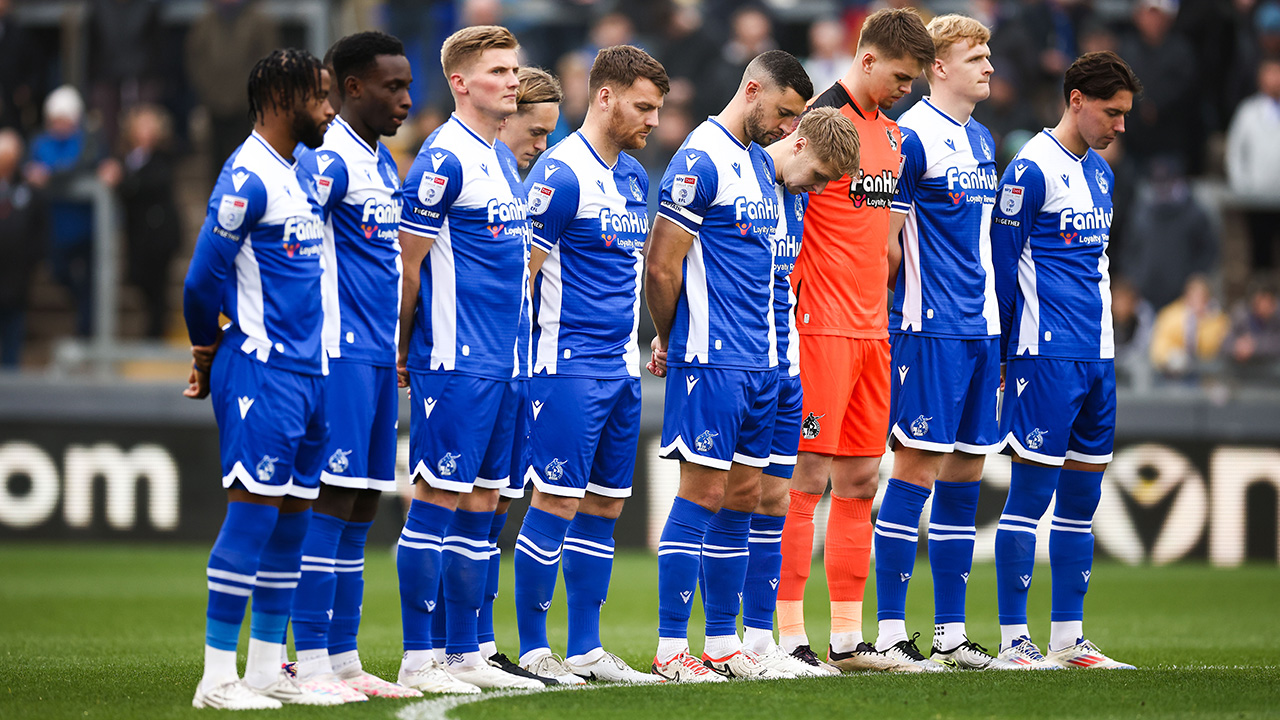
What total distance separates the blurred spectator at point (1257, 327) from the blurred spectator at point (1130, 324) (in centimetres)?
81

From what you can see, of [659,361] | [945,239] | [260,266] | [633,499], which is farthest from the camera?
[633,499]

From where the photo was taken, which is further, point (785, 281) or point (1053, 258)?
point (1053, 258)

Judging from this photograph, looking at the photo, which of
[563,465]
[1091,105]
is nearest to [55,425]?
[563,465]

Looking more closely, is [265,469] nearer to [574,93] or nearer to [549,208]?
[549,208]

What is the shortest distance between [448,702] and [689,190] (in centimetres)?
249

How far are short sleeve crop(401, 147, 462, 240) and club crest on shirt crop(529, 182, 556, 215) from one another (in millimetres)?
466

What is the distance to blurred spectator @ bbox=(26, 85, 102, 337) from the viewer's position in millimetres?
16234

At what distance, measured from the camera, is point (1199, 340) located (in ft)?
47.9

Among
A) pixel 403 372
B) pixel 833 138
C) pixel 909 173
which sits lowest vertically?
pixel 403 372

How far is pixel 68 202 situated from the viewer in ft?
54.0

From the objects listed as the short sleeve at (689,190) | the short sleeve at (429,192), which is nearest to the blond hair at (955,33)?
the short sleeve at (689,190)

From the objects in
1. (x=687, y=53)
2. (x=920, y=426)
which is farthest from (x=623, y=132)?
(x=687, y=53)

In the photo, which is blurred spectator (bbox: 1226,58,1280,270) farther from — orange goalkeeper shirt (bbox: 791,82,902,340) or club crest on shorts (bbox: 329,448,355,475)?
club crest on shorts (bbox: 329,448,355,475)

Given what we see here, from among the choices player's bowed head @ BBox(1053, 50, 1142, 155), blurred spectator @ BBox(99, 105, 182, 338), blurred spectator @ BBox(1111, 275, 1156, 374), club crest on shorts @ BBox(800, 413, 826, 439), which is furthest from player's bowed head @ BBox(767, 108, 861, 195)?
blurred spectator @ BBox(99, 105, 182, 338)
